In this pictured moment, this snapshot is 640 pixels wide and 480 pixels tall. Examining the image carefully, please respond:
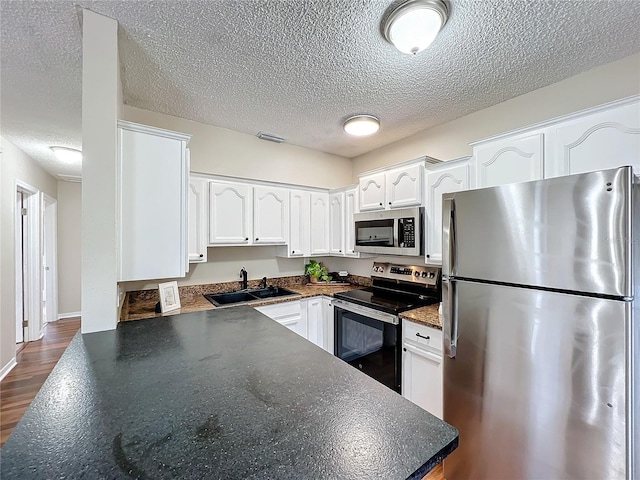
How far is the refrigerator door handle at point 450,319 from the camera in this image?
1.58 meters

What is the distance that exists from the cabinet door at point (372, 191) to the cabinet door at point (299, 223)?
2.10ft

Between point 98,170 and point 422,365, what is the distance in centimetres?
226

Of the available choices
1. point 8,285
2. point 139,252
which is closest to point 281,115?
point 139,252

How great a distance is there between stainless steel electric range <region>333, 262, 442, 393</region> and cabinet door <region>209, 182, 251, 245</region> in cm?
115

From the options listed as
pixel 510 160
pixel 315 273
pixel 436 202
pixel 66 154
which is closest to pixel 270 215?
pixel 315 273

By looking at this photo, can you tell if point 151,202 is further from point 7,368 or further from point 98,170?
point 7,368

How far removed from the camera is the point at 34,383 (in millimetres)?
2795

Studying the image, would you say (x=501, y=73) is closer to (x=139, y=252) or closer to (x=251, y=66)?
(x=251, y=66)

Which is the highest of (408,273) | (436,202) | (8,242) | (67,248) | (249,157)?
(249,157)

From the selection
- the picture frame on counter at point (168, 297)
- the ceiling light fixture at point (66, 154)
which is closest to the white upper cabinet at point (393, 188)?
the picture frame on counter at point (168, 297)

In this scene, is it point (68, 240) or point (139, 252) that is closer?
point (139, 252)

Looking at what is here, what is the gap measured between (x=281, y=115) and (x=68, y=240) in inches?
194

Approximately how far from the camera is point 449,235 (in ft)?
5.31

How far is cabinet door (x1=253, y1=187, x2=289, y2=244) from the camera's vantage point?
2.76 meters
